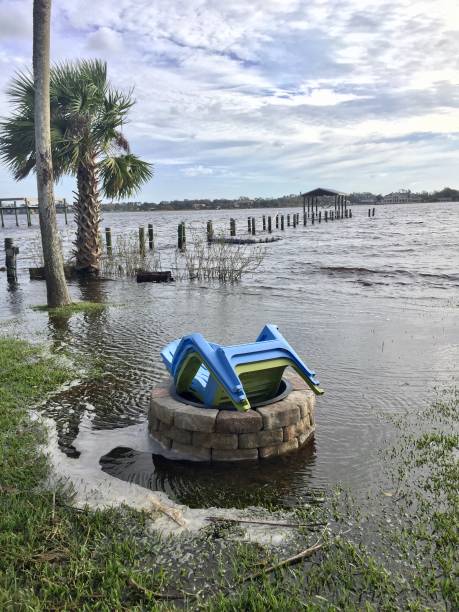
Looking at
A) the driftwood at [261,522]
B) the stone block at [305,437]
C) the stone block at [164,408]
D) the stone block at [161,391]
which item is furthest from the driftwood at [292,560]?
the stone block at [161,391]

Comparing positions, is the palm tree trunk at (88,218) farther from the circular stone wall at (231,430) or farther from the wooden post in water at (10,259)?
the circular stone wall at (231,430)

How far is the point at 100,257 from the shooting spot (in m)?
18.0

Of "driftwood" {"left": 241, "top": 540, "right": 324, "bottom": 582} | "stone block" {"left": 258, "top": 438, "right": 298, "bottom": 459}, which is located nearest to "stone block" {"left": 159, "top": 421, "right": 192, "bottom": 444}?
"stone block" {"left": 258, "top": 438, "right": 298, "bottom": 459}

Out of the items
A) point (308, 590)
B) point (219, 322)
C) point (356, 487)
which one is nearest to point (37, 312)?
point (219, 322)

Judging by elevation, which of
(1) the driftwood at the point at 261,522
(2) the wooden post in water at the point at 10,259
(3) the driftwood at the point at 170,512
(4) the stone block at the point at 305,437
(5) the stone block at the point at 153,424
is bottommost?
(1) the driftwood at the point at 261,522

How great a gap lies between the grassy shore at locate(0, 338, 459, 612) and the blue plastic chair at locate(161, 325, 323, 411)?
120cm

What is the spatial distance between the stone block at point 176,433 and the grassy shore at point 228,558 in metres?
1.06

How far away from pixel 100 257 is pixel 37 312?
21.6ft

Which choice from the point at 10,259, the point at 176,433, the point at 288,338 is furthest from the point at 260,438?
the point at 10,259

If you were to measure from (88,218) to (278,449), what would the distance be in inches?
553

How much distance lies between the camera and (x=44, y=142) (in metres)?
10.4

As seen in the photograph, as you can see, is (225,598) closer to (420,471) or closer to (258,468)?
(258,468)

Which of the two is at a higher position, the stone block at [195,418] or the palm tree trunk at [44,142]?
the palm tree trunk at [44,142]

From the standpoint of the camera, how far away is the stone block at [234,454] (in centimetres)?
469
